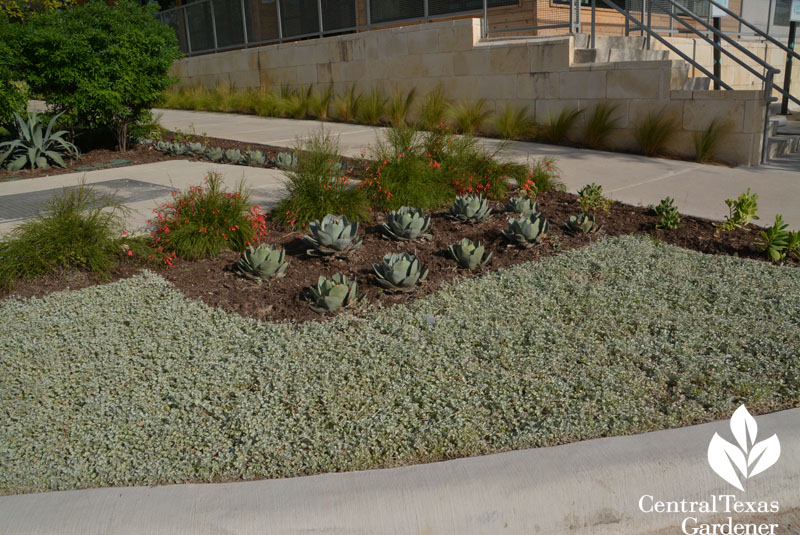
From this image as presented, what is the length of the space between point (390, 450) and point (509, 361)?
0.96 m

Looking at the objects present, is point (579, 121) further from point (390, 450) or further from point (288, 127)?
point (390, 450)

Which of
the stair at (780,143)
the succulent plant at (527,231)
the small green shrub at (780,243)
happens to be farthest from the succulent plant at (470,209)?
the stair at (780,143)

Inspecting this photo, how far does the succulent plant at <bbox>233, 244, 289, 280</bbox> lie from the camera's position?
15.6 feet

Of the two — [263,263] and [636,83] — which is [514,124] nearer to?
[636,83]

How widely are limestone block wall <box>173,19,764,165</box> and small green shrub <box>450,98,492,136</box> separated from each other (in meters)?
0.33

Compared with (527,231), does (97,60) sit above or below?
above

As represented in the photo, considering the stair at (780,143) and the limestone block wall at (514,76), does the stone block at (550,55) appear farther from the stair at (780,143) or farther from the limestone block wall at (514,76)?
the stair at (780,143)

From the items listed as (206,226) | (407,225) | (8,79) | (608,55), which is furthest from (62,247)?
(608,55)

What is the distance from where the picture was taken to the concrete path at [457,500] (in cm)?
243

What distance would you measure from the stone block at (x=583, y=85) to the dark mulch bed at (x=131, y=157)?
372 cm

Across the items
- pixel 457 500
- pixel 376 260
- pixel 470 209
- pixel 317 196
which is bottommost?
pixel 457 500

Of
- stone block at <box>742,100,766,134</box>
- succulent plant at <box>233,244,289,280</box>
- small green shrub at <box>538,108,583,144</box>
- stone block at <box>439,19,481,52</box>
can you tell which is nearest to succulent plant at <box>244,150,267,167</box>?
succulent plant at <box>233,244,289,280</box>

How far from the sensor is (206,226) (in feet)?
17.3

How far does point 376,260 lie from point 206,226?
4.47 feet
